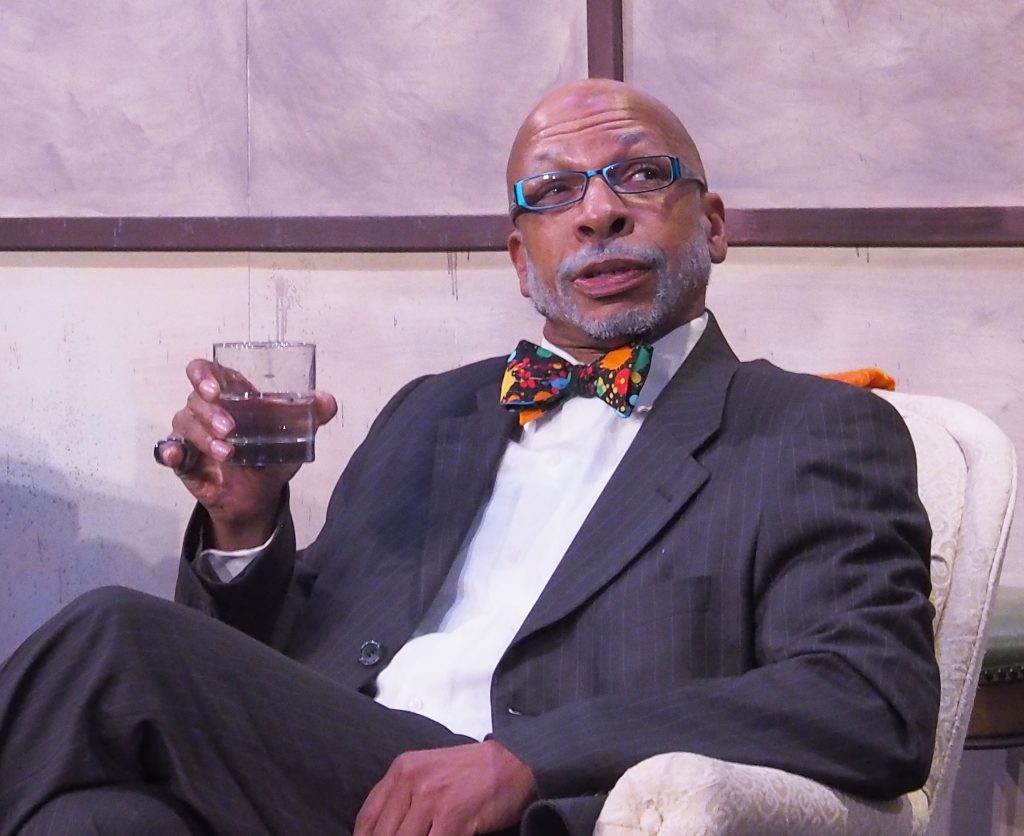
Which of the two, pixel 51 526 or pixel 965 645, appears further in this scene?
pixel 51 526

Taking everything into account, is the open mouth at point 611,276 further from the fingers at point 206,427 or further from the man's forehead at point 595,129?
the fingers at point 206,427

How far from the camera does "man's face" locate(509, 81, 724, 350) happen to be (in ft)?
6.32

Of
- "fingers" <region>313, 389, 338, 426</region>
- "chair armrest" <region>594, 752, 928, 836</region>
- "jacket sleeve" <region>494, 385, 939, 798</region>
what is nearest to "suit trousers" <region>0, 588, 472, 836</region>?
"jacket sleeve" <region>494, 385, 939, 798</region>

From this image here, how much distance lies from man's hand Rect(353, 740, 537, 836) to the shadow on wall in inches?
63.1

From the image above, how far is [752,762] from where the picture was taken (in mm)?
1359

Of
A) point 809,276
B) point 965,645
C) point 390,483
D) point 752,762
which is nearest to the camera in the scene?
point 752,762

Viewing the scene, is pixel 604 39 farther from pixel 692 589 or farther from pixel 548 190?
pixel 692 589

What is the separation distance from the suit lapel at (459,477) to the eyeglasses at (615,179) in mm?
297

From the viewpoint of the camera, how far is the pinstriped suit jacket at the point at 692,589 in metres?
1.38

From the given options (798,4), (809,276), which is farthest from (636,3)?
(809,276)

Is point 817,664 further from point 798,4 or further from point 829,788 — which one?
point 798,4

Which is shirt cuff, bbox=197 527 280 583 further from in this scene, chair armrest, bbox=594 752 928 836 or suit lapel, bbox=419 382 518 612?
chair armrest, bbox=594 752 928 836

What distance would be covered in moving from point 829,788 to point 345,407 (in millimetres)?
1593

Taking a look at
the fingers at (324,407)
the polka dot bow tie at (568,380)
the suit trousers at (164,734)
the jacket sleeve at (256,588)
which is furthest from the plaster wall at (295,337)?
the suit trousers at (164,734)
